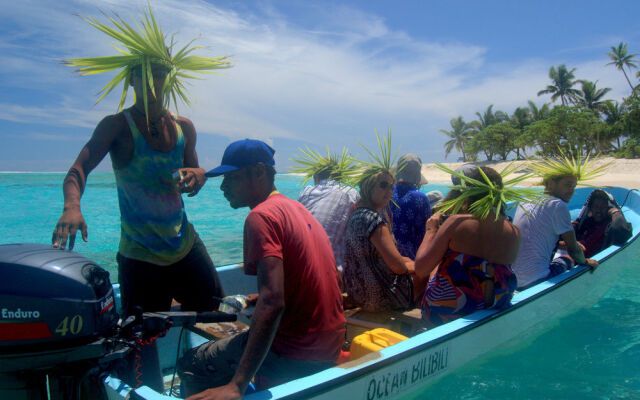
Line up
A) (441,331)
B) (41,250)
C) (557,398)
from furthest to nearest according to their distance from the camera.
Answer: (557,398) < (441,331) < (41,250)

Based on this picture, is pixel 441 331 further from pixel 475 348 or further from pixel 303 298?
pixel 303 298

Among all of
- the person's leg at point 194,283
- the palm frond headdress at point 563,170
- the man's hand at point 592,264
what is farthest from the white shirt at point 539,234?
the person's leg at point 194,283

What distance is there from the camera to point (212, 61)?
2.77 m

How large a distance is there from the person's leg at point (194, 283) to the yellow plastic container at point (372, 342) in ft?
2.81

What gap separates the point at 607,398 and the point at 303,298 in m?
3.35

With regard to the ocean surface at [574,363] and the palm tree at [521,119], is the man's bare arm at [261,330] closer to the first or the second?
the ocean surface at [574,363]

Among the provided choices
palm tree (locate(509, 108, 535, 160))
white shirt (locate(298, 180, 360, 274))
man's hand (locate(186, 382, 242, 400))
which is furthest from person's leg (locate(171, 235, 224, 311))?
palm tree (locate(509, 108, 535, 160))

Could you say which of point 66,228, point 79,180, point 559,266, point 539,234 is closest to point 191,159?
point 79,180

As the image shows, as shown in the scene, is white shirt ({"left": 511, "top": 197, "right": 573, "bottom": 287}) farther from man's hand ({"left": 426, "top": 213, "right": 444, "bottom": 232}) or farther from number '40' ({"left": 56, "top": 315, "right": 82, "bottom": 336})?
number '40' ({"left": 56, "top": 315, "right": 82, "bottom": 336})

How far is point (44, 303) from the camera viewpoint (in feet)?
5.36

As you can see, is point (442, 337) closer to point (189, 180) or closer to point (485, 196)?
point (485, 196)

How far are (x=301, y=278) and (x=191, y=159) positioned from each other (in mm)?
1294

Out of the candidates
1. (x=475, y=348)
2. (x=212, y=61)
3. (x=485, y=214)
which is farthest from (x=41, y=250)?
(x=475, y=348)

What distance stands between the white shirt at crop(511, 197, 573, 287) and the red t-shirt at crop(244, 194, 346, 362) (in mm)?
2591
